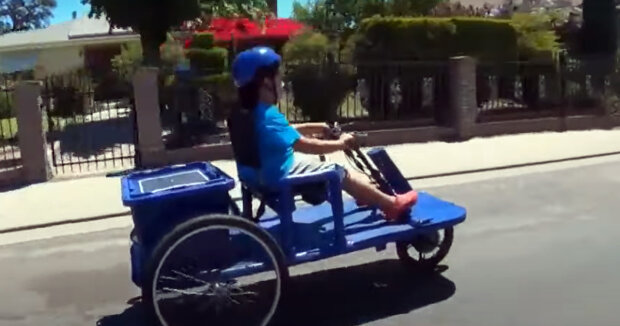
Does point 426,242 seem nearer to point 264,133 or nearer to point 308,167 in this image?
point 308,167

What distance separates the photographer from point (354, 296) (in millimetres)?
5676

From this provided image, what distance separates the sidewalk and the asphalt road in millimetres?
1241

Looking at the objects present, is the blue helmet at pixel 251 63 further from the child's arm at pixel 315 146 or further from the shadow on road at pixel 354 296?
the shadow on road at pixel 354 296

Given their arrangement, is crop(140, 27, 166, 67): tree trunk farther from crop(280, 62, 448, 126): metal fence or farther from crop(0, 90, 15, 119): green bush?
crop(280, 62, 448, 126): metal fence

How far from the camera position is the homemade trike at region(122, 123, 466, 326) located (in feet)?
15.8

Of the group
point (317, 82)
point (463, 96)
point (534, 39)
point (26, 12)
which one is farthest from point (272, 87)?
point (26, 12)

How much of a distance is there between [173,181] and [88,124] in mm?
10042

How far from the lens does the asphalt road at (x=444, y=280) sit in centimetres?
527

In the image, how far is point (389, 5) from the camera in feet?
92.9

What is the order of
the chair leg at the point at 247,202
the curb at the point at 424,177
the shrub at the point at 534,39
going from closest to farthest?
the chair leg at the point at 247,202, the curb at the point at 424,177, the shrub at the point at 534,39

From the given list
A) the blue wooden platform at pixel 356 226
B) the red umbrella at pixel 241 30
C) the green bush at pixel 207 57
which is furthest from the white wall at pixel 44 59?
the blue wooden platform at pixel 356 226

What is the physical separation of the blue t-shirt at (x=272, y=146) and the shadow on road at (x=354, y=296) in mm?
946

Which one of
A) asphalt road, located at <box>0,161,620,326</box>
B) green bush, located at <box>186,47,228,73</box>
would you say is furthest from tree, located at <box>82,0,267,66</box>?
asphalt road, located at <box>0,161,620,326</box>

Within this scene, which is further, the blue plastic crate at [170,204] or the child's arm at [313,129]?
the child's arm at [313,129]
